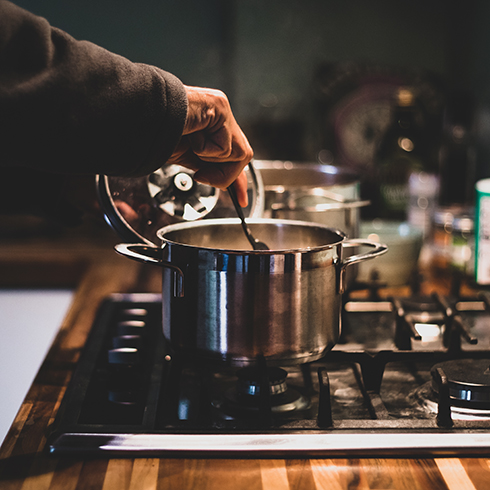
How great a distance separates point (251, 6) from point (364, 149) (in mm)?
473

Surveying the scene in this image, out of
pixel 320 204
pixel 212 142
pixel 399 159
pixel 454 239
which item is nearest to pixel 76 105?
pixel 212 142

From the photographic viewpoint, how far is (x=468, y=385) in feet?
2.09

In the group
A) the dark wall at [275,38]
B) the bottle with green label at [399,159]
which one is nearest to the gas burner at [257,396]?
the bottle with green label at [399,159]

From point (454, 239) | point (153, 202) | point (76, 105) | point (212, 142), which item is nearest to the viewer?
point (76, 105)

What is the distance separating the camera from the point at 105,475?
527 mm

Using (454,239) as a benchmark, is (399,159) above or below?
above

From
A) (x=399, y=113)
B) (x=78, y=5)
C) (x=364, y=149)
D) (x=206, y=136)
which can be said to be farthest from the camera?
(x=78, y=5)

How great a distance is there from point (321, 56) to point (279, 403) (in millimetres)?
1251

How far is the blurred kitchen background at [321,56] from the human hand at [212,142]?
98cm

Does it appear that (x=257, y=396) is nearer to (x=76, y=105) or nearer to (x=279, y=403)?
(x=279, y=403)

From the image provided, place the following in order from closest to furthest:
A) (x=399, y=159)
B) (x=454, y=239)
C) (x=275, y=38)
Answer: (x=454, y=239)
(x=399, y=159)
(x=275, y=38)

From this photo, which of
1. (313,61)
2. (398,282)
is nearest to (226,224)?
(398,282)

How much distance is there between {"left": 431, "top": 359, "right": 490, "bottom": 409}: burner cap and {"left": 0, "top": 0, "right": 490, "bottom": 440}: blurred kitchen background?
3.06ft

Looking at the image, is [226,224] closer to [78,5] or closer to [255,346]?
[255,346]
